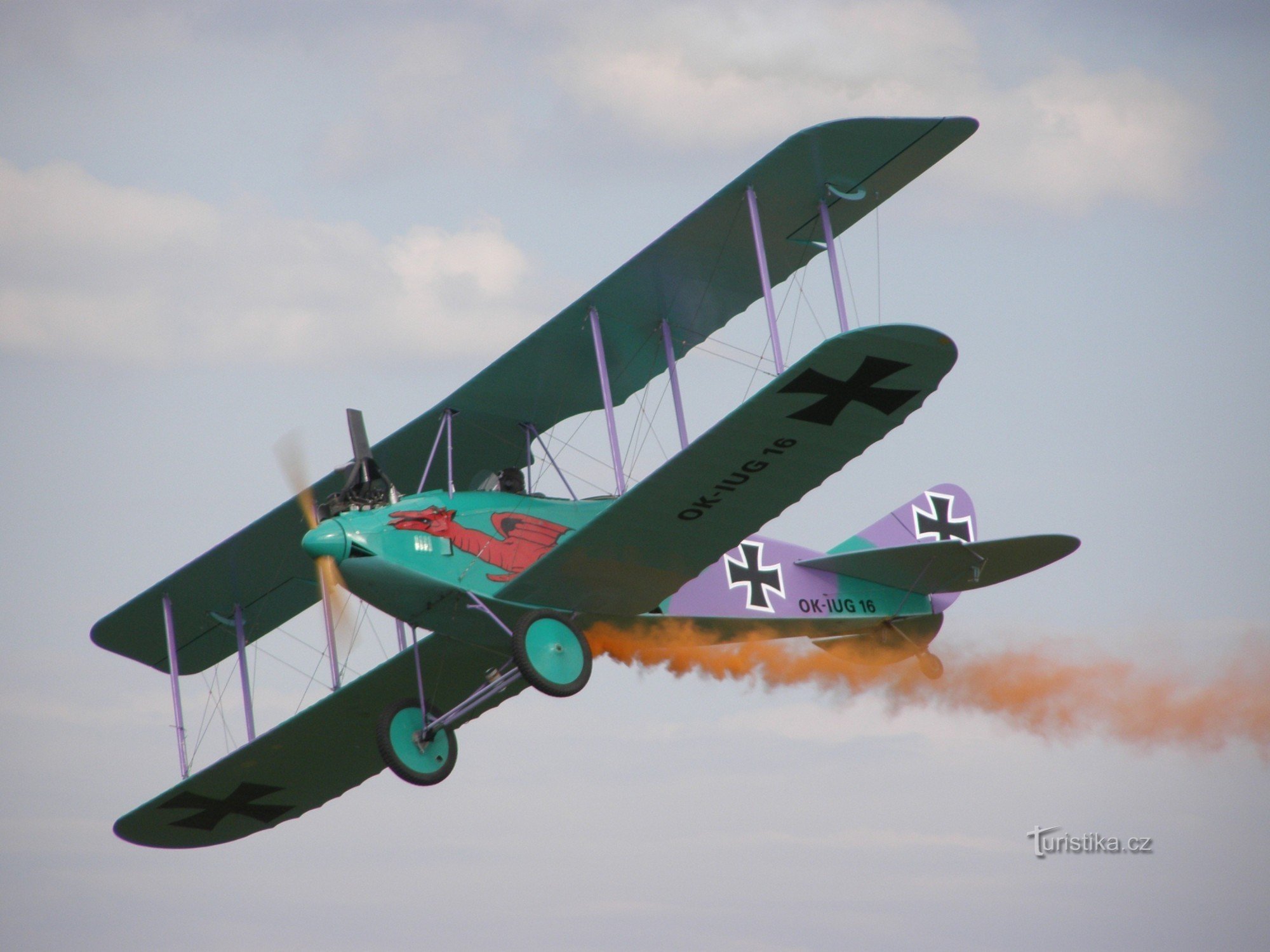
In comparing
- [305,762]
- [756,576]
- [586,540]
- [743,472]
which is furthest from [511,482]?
[305,762]

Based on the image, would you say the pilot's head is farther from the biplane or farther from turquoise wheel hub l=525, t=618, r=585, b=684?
turquoise wheel hub l=525, t=618, r=585, b=684

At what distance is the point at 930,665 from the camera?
18.9 m

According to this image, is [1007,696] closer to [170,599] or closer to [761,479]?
[761,479]

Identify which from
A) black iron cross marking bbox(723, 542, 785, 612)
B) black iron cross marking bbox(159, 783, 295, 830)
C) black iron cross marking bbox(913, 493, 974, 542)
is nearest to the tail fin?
black iron cross marking bbox(913, 493, 974, 542)

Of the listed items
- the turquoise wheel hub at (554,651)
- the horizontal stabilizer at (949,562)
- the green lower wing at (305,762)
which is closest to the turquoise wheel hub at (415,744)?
the green lower wing at (305,762)

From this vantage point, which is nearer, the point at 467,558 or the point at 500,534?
the point at 467,558

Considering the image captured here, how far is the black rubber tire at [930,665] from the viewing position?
1891 centimetres

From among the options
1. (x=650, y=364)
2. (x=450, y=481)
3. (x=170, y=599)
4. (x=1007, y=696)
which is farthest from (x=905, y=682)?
(x=170, y=599)

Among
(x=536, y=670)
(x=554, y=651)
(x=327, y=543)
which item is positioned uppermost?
(x=327, y=543)

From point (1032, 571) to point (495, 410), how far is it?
5.09 meters

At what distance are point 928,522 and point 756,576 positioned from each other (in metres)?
3.38

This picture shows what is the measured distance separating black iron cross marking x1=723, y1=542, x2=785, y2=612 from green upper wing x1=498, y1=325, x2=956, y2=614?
5.28 feet

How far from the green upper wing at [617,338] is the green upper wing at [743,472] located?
2.08m

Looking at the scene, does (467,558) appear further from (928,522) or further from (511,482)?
(928,522)
